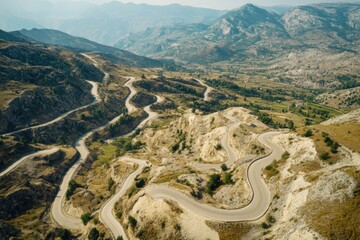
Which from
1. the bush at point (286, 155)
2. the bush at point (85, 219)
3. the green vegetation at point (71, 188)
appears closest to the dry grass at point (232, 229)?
the bush at point (286, 155)

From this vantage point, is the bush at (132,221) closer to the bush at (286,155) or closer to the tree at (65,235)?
the tree at (65,235)

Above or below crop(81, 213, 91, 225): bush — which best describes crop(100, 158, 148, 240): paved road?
above

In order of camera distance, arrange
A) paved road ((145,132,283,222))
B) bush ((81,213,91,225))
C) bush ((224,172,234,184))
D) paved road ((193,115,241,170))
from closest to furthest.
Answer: paved road ((145,132,283,222)), bush ((224,172,234,184)), bush ((81,213,91,225)), paved road ((193,115,241,170))

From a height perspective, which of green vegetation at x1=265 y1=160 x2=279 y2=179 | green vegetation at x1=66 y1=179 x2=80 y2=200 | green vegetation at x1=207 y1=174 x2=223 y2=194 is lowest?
green vegetation at x1=66 y1=179 x2=80 y2=200

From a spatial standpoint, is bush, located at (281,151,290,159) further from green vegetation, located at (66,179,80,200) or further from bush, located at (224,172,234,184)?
green vegetation, located at (66,179,80,200)

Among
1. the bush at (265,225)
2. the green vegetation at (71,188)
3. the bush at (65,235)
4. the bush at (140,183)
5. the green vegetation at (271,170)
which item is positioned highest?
the green vegetation at (271,170)

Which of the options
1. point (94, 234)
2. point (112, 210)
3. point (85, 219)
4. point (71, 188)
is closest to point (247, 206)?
point (94, 234)

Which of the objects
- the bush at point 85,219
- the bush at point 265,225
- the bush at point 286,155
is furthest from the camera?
the bush at point 85,219

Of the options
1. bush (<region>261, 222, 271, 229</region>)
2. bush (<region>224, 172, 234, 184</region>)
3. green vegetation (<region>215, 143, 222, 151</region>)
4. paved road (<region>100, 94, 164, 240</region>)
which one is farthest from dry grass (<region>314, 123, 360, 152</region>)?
paved road (<region>100, 94, 164, 240</region>)

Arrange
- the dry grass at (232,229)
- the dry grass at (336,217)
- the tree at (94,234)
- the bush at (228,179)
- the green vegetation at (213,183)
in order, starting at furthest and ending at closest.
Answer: the tree at (94,234) < the bush at (228,179) < the green vegetation at (213,183) < the dry grass at (232,229) < the dry grass at (336,217)

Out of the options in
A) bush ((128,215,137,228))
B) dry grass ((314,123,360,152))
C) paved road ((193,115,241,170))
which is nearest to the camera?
bush ((128,215,137,228))
